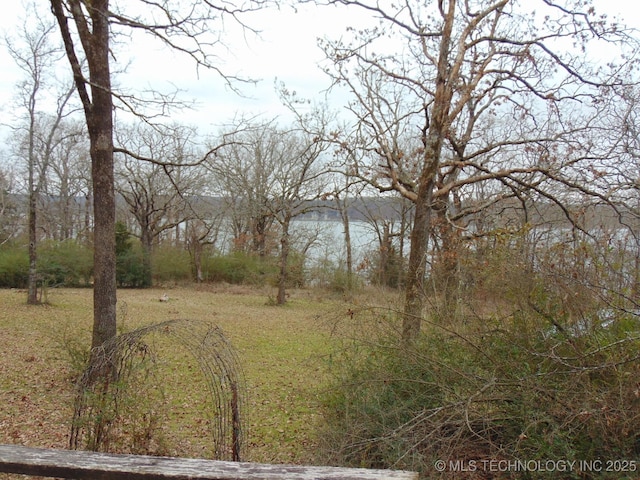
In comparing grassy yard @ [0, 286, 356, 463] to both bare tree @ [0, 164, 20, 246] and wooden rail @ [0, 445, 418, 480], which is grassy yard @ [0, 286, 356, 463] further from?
bare tree @ [0, 164, 20, 246]

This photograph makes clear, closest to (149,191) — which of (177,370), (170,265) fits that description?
(170,265)

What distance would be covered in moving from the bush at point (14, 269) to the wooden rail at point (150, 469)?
22689 millimetres

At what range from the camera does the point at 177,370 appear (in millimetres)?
8836

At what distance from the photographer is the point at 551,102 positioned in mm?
8531

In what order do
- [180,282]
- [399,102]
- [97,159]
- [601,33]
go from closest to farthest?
1. [97,159]
2. [601,33]
3. [399,102]
4. [180,282]

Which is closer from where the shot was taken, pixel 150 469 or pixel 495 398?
pixel 150 469

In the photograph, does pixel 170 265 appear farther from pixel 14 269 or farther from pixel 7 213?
pixel 7 213

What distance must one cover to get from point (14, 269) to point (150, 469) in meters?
23.5

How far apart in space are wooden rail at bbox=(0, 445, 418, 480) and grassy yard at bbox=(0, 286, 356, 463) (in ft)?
6.79

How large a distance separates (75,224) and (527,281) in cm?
3294

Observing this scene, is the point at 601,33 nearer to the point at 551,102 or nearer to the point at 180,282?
the point at 551,102

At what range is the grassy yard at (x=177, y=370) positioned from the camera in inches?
220

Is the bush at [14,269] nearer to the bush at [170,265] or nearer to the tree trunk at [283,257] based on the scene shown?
the bush at [170,265]

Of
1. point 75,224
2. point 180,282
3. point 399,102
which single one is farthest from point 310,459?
point 75,224
